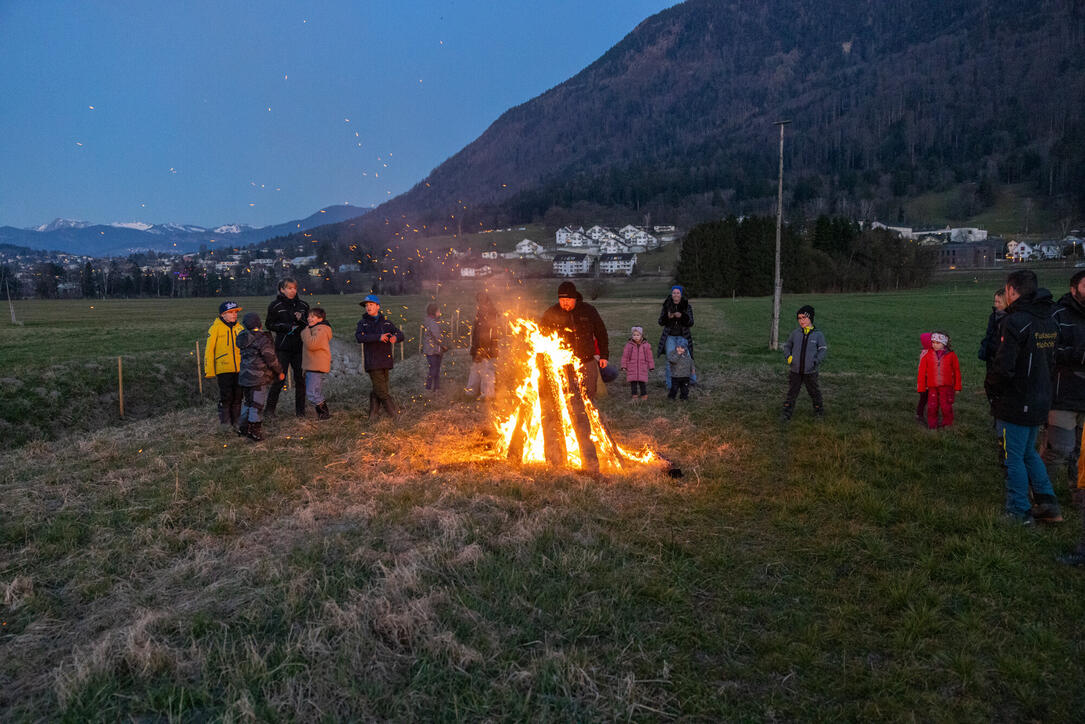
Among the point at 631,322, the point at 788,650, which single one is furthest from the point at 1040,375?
the point at 631,322

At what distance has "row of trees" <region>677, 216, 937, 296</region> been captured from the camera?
6519cm

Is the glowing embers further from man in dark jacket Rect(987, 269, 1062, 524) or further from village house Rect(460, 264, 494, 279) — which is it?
village house Rect(460, 264, 494, 279)

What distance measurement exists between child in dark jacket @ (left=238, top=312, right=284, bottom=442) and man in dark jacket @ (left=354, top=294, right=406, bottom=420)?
149 centimetres

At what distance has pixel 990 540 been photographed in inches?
215

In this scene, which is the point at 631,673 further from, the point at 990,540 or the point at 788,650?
the point at 990,540

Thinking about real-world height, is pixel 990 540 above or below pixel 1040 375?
below

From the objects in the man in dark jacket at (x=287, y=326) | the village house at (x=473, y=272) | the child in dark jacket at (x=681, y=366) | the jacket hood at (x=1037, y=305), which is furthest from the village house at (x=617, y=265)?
the jacket hood at (x=1037, y=305)

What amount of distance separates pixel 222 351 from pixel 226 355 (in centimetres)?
9

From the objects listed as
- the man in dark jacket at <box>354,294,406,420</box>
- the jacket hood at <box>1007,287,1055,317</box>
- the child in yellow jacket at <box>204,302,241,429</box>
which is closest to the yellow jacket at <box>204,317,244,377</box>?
the child in yellow jacket at <box>204,302,241,429</box>

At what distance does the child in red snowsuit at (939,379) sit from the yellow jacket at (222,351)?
1127cm

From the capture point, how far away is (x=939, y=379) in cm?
956

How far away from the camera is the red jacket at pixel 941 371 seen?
9508 mm

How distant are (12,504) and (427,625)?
18.5 feet

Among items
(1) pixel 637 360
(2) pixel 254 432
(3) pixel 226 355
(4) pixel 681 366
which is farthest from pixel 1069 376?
(3) pixel 226 355
